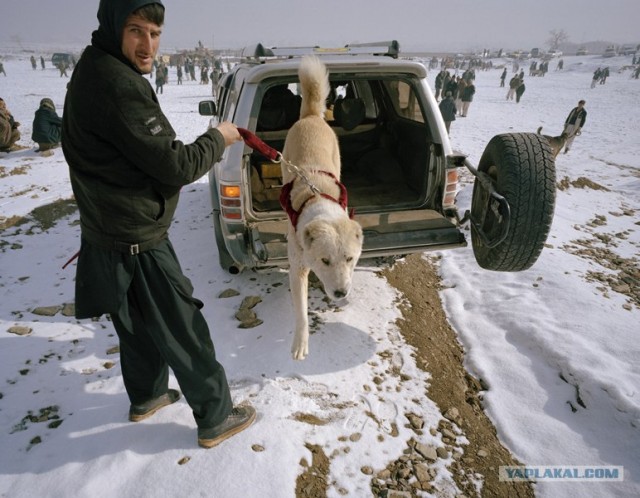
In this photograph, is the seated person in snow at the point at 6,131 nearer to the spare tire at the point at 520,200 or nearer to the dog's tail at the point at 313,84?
the dog's tail at the point at 313,84

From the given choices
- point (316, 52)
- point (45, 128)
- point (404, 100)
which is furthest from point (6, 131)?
point (404, 100)

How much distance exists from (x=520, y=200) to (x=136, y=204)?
2765 millimetres

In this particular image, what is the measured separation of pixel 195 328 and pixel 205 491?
87cm

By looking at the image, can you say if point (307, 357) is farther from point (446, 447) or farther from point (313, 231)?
point (446, 447)

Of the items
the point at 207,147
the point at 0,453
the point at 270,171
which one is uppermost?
the point at 207,147

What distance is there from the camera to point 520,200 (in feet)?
9.61

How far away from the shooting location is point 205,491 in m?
1.98

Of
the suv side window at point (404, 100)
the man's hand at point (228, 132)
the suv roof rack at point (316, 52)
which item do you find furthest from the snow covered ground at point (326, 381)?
the suv roof rack at point (316, 52)

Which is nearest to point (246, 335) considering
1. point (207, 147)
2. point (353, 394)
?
point (353, 394)

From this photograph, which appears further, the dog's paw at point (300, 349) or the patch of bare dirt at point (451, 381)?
the dog's paw at point (300, 349)

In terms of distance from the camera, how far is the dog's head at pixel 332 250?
2.62m

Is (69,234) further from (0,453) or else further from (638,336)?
(638,336)

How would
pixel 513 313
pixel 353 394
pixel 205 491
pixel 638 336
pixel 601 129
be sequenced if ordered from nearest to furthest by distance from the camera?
pixel 205 491
pixel 353 394
pixel 638 336
pixel 513 313
pixel 601 129

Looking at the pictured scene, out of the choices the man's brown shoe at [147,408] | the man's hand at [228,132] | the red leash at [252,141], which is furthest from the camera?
the man's brown shoe at [147,408]
